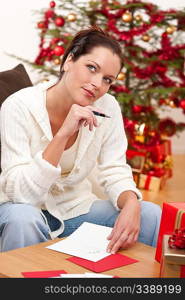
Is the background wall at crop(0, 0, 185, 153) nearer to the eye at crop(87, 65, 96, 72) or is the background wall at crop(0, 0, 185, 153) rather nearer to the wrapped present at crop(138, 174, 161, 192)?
the wrapped present at crop(138, 174, 161, 192)

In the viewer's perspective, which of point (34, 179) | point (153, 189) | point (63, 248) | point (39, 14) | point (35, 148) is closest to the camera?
point (63, 248)

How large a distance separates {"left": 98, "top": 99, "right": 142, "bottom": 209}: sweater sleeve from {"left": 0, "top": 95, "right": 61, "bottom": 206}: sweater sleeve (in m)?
0.27

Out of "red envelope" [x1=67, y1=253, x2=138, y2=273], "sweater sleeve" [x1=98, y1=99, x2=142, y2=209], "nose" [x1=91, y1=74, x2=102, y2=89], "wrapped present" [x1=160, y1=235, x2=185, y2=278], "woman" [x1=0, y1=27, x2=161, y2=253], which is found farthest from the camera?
"sweater sleeve" [x1=98, y1=99, x2=142, y2=209]

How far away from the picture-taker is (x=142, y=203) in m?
2.08

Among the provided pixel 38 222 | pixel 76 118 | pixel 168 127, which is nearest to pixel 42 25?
pixel 168 127

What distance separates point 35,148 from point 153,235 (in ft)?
1.65

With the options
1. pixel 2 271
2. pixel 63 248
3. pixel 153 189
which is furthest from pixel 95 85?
pixel 153 189

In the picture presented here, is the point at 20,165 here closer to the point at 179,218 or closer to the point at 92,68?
the point at 92,68

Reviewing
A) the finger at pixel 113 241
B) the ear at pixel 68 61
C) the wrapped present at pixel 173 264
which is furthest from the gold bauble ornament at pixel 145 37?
the wrapped present at pixel 173 264

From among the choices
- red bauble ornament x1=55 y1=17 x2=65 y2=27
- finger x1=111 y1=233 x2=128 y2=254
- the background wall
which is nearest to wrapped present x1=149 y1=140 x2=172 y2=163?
the background wall

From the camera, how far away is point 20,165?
1962 millimetres

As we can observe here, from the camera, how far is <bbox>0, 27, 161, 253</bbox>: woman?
6.24 ft

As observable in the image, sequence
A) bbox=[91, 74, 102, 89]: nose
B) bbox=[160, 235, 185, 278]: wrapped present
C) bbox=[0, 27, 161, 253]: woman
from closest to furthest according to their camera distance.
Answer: bbox=[160, 235, 185, 278]: wrapped present, bbox=[0, 27, 161, 253]: woman, bbox=[91, 74, 102, 89]: nose

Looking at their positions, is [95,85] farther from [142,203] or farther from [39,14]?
[39,14]
